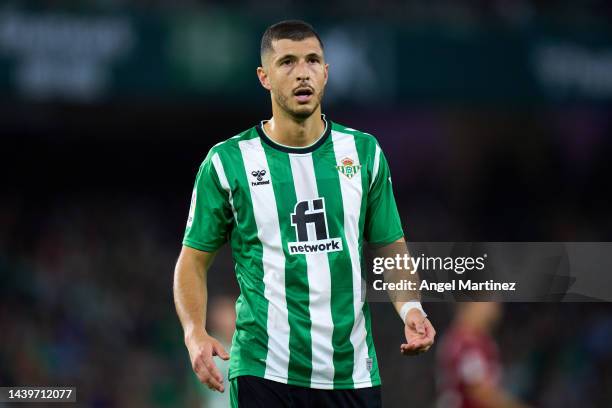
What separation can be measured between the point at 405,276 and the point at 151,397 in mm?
6978

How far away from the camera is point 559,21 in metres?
11.9

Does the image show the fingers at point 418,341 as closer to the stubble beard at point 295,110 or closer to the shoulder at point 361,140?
the shoulder at point 361,140

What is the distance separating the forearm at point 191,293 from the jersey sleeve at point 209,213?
0.21ft

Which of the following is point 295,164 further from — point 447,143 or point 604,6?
point 447,143

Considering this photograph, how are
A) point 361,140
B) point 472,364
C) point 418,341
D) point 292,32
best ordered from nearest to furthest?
1. point 418,341
2. point 292,32
3. point 361,140
4. point 472,364

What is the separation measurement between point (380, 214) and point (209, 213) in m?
0.57

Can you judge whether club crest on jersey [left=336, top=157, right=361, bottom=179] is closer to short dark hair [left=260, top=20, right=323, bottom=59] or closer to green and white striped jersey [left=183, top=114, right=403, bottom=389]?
green and white striped jersey [left=183, top=114, right=403, bottom=389]

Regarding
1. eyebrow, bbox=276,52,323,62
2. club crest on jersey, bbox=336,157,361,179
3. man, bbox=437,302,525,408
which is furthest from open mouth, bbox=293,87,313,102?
man, bbox=437,302,525,408

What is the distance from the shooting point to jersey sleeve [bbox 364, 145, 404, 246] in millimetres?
3830

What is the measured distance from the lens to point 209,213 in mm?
3752

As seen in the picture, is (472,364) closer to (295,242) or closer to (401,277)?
(401,277)

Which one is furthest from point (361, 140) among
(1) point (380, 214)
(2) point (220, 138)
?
(2) point (220, 138)

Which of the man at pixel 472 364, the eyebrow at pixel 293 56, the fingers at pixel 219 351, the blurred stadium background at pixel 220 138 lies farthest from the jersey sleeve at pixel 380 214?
the blurred stadium background at pixel 220 138

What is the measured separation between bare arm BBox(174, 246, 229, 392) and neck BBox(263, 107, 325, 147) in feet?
1.51
